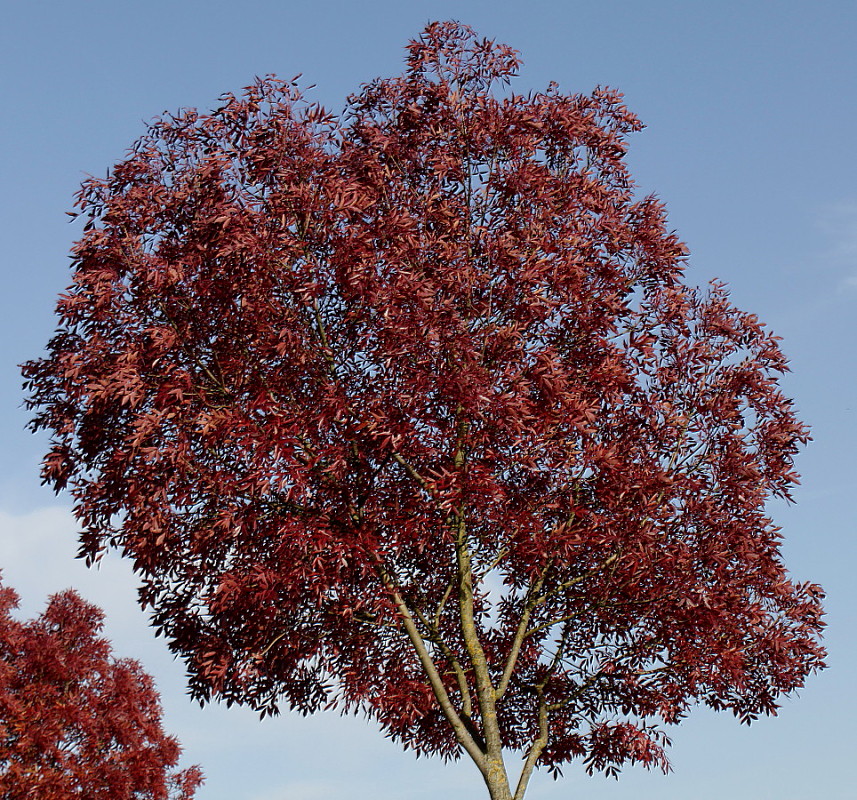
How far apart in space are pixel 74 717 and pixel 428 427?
39.7 feet

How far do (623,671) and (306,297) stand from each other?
22.4 ft

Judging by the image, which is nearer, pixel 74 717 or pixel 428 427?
pixel 428 427

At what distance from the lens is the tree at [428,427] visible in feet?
38.2

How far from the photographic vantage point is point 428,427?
11898 mm

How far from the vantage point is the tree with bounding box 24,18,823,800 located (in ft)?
38.2

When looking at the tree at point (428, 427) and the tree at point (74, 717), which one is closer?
the tree at point (428, 427)

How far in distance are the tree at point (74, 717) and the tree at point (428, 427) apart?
8.10 m

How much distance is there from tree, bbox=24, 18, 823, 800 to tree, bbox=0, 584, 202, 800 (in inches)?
319

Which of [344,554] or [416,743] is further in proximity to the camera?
[416,743]

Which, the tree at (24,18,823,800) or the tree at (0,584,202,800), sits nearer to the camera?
the tree at (24,18,823,800)

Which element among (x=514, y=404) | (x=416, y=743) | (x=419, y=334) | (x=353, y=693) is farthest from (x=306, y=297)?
(x=416, y=743)

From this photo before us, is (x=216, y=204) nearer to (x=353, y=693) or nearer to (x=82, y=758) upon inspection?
(x=353, y=693)

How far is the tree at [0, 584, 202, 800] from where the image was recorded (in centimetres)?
1903

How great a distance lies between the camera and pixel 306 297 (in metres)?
11.6
